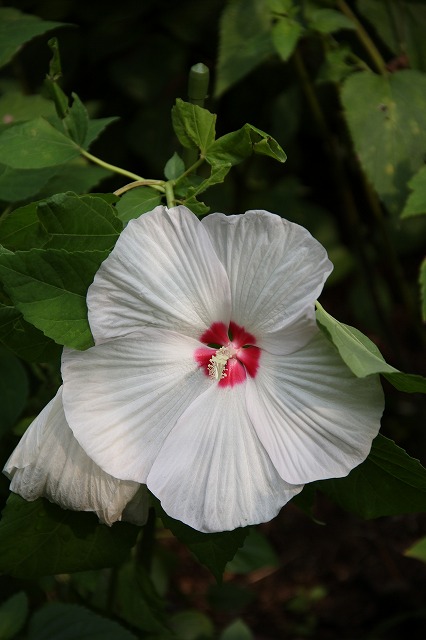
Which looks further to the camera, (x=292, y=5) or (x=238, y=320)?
(x=292, y=5)

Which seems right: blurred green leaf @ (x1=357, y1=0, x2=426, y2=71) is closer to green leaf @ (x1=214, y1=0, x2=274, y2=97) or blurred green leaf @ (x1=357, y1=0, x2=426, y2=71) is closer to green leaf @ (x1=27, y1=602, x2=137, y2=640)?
green leaf @ (x1=214, y1=0, x2=274, y2=97)

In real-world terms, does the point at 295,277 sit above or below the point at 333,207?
above

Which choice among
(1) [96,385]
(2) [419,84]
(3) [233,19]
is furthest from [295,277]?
(3) [233,19]

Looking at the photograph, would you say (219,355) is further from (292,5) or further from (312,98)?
(312,98)

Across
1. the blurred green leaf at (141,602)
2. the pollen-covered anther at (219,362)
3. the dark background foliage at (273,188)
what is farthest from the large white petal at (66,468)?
the dark background foliage at (273,188)

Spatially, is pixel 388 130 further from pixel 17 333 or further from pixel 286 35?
pixel 17 333

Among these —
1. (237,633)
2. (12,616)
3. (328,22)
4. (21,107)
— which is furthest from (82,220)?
(237,633)
